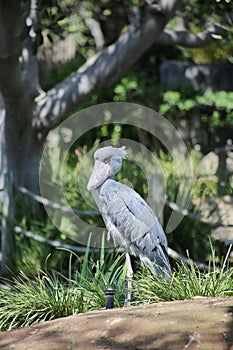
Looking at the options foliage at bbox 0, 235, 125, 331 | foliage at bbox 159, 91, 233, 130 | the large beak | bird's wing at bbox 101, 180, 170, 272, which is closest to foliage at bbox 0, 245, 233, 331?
foliage at bbox 0, 235, 125, 331

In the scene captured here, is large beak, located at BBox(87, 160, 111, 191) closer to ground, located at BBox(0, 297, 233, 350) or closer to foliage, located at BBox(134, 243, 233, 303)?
foliage, located at BBox(134, 243, 233, 303)

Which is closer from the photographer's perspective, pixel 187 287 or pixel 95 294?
pixel 187 287

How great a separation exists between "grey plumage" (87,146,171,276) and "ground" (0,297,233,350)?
1026 mm

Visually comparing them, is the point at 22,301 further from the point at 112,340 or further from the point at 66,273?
the point at 66,273

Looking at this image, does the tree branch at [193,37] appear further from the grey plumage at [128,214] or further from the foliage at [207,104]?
the grey plumage at [128,214]

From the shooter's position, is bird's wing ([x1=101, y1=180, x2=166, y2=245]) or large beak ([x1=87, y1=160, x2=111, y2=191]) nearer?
bird's wing ([x1=101, y1=180, x2=166, y2=245])

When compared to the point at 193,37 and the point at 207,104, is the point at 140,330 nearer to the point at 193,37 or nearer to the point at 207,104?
the point at 193,37

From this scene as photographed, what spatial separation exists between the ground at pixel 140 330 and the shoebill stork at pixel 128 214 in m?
1.03

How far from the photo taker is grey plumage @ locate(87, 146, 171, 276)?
222 inches

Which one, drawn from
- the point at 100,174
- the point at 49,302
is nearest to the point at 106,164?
the point at 100,174

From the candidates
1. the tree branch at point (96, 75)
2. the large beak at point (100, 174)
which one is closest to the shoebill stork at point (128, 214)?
the large beak at point (100, 174)

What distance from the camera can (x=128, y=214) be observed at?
571 centimetres

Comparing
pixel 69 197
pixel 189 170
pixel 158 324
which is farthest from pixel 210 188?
pixel 158 324

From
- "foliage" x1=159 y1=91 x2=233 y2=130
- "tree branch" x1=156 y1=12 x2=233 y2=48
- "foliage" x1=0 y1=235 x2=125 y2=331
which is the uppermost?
"tree branch" x1=156 y1=12 x2=233 y2=48
